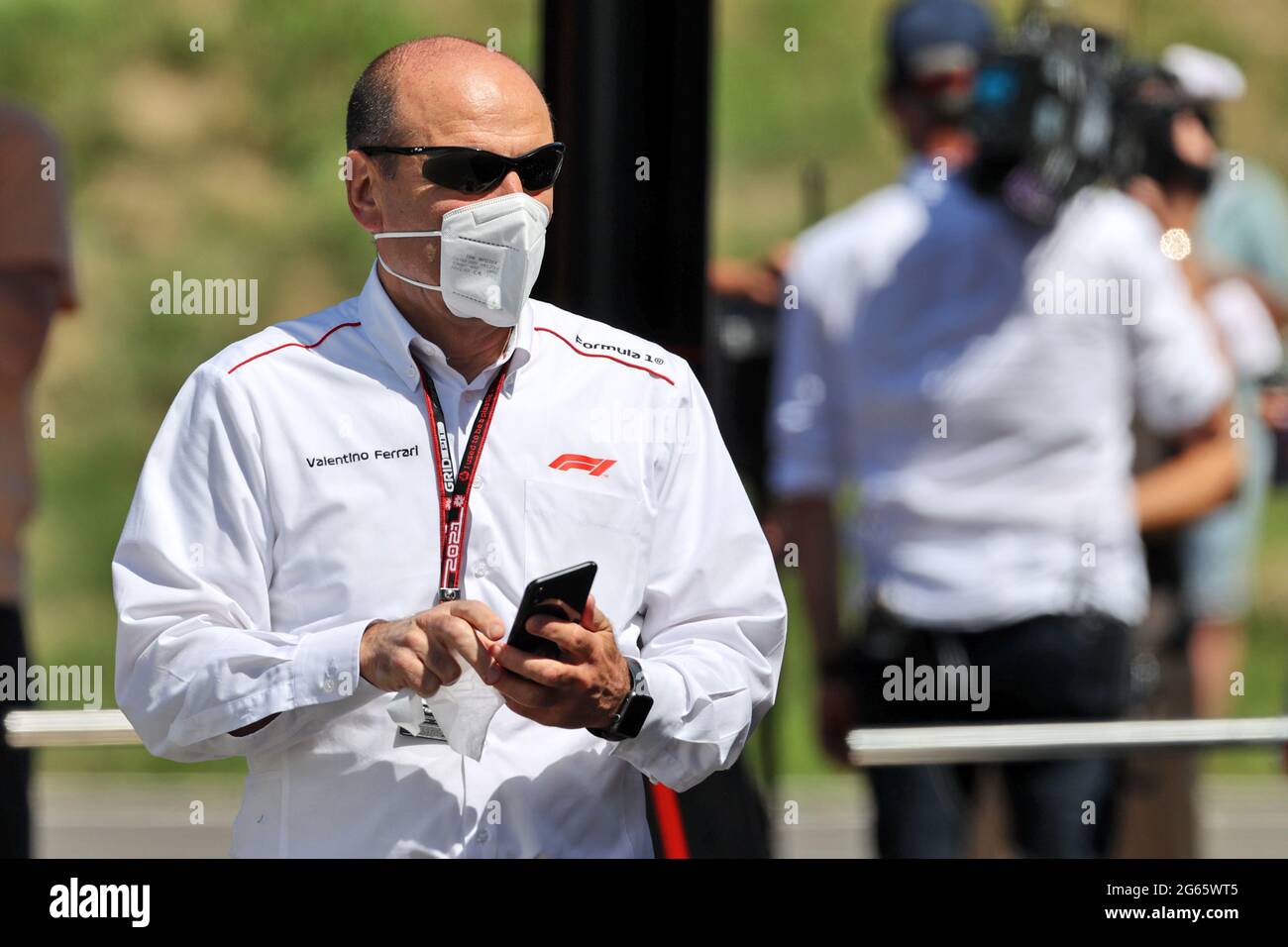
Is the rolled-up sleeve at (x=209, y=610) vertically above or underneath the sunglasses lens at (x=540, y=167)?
underneath

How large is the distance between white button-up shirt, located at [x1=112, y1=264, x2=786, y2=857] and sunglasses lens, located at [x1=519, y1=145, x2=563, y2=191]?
181 mm

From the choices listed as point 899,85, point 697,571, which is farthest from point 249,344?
point 899,85

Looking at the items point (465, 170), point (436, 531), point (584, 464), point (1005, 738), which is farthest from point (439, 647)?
point (1005, 738)

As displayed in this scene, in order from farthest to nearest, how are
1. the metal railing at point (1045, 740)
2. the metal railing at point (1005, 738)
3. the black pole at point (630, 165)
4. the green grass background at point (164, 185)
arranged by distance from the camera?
the green grass background at point (164, 185)
the metal railing at point (1045, 740)
the black pole at point (630, 165)
the metal railing at point (1005, 738)

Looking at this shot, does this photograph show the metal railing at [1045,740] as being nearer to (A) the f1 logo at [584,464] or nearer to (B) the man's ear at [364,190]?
(A) the f1 logo at [584,464]

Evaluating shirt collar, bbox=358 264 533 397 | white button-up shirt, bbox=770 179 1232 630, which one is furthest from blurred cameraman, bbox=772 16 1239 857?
shirt collar, bbox=358 264 533 397

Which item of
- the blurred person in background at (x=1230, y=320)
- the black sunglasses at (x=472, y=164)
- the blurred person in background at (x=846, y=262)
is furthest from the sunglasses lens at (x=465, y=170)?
the blurred person in background at (x=1230, y=320)

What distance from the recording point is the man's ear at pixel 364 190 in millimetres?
2430

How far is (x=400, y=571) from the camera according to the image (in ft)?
7.62

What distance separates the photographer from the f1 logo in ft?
7.86

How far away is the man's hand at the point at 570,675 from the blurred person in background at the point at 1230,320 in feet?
8.58

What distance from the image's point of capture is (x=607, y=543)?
2.39m

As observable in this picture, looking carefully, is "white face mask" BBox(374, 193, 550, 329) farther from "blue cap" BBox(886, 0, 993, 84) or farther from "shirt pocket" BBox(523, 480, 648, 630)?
"blue cap" BBox(886, 0, 993, 84)

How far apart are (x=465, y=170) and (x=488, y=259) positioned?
0.12 meters
